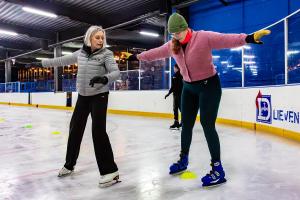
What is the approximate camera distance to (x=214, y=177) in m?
2.70

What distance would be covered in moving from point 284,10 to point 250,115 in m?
5.15

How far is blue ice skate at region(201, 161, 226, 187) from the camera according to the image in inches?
105

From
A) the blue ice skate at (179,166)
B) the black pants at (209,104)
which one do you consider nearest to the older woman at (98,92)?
the blue ice skate at (179,166)

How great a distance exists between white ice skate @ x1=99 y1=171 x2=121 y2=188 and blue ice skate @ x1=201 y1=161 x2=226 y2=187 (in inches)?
30.3

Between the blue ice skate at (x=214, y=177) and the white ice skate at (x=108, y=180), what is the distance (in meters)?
0.77

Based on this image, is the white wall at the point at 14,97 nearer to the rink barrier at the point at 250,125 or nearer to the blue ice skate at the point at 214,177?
the rink barrier at the point at 250,125

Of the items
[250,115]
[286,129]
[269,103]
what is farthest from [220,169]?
[250,115]

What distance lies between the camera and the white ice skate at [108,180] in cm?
269

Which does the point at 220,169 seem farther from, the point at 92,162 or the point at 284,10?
the point at 284,10

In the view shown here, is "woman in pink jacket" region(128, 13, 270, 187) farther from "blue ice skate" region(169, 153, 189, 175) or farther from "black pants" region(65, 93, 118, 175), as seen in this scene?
"black pants" region(65, 93, 118, 175)

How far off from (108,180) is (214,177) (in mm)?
919

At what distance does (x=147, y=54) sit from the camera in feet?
10.1

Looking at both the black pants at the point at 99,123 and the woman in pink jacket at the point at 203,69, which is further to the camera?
the black pants at the point at 99,123

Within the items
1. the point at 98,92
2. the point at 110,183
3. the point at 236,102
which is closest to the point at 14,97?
the point at 236,102
